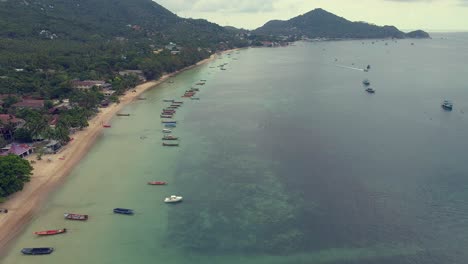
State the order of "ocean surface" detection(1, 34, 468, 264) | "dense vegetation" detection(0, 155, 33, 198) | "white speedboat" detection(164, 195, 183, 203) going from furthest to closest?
1. "white speedboat" detection(164, 195, 183, 203)
2. "dense vegetation" detection(0, 155, 33, 198)
3. "ocean surface" detection(1, 34, 468, 264)

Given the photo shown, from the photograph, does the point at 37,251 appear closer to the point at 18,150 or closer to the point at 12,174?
the point at 12,174

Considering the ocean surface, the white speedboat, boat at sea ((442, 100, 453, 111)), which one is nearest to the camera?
the ocean surface

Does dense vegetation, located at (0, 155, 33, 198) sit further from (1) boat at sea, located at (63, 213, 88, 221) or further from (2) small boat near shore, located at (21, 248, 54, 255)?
(2) small boat near shore, located at (21, 248, 54, 255)

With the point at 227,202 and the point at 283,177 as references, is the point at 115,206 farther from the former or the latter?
the point at 283,177

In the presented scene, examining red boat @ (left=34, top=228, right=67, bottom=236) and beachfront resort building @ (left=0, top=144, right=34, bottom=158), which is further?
beachfront resort building @ (left=0, top=144, right=34, bottom=158)

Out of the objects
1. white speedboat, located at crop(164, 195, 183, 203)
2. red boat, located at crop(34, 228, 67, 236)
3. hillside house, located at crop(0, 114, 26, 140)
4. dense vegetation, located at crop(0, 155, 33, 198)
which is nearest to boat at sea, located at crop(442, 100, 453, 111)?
white speedboat, located at crop(164, 195, 183, 203)

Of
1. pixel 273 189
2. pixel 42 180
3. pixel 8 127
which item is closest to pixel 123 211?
pixel 42 180
